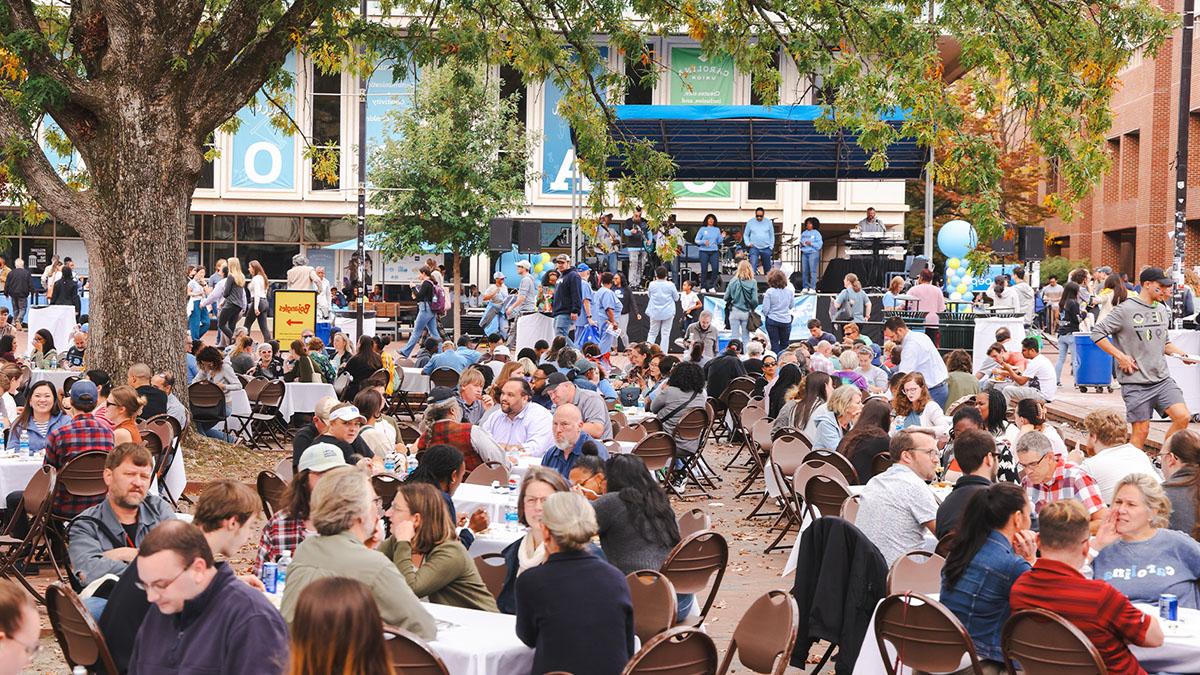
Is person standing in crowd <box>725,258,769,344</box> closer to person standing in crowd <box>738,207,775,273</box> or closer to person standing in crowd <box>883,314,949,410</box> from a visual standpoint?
person standing in crowd <box>738,207,775,273</box>

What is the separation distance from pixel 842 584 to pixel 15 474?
6.30 meters

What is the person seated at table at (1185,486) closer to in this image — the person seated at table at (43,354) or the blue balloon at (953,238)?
the person seated at table at (43,354)

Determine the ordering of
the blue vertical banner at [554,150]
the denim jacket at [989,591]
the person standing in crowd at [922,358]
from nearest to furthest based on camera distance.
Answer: the denim jacket at [989,591] → the person standing in crowd at [922,358] → the blue vertical banner at [554,150]

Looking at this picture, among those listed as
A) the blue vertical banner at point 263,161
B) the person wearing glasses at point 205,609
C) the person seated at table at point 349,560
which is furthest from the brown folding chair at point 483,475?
the blue vertical banner at point 263,161

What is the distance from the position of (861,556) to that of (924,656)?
3.14 ft

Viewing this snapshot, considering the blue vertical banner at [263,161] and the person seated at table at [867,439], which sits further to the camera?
the blue vertical banner at [263,161]

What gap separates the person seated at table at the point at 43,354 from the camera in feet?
60.1

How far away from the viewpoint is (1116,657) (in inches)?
218

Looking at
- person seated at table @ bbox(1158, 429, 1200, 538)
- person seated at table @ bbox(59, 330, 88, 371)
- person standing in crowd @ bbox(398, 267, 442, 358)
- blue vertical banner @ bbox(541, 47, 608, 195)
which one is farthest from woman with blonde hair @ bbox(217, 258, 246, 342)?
person seated at table @ bbox(1158, 429, 1200, 538)

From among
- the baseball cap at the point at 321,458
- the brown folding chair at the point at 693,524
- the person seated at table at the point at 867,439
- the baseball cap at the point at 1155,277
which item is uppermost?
the baseball cap at the point at 1155,277

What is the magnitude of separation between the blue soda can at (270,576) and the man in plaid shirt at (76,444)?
314 cm

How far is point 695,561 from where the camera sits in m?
7.01

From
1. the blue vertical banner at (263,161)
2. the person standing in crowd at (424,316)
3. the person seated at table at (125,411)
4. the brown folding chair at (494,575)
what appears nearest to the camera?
the brown folding chair at (494,575)

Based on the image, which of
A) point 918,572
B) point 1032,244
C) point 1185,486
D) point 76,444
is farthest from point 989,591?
point 1032,244
